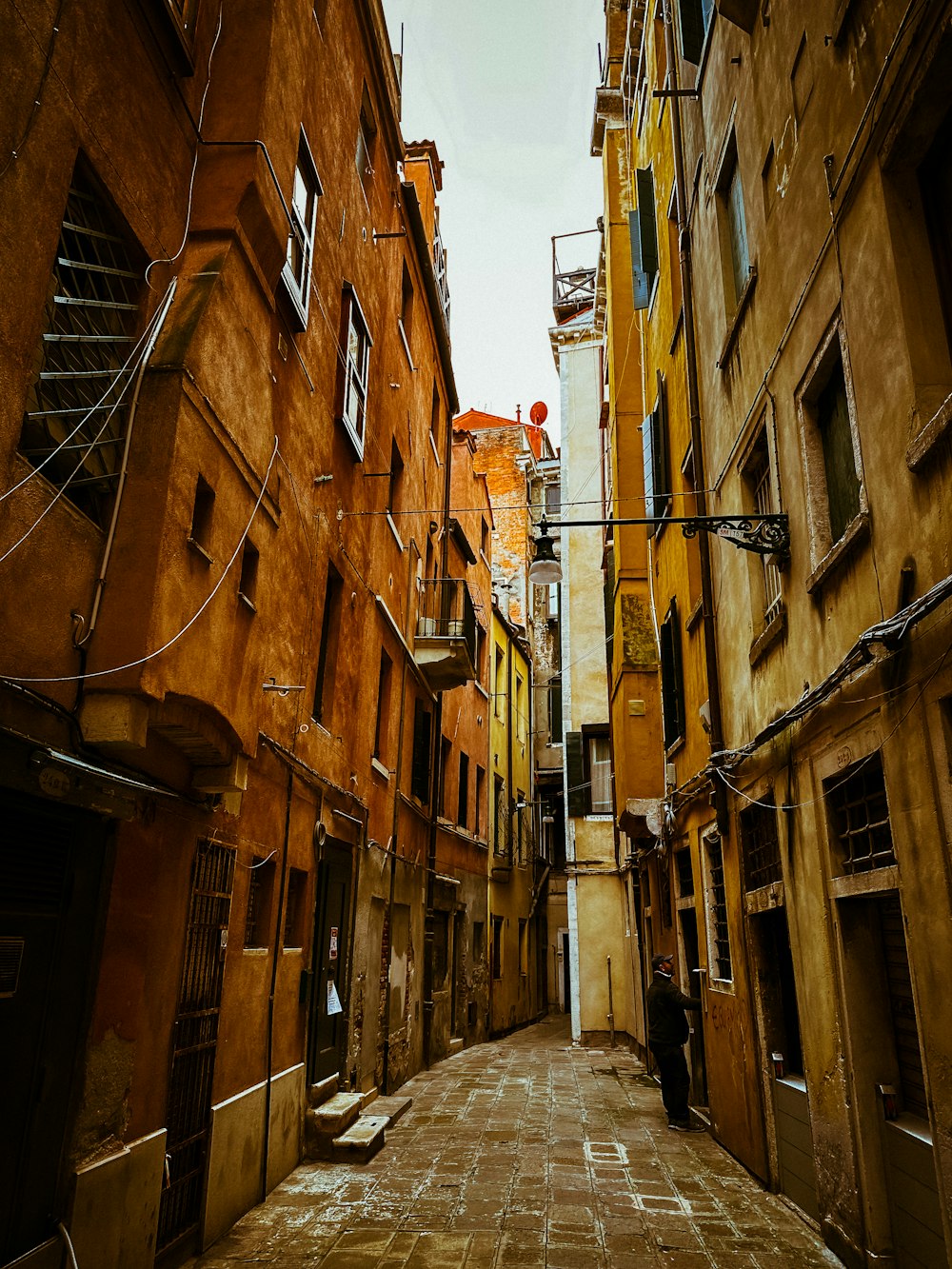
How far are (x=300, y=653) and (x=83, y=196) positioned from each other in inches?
177

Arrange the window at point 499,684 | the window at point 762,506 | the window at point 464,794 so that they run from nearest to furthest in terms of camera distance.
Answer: the window at point 762,506 < the window at point 464,794 < the window at point 499,684

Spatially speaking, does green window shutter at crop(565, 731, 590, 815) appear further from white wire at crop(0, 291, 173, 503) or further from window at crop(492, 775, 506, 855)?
white wire at crop(0, 291, 173, 503)

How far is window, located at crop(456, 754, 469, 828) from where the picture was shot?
63.7 ft

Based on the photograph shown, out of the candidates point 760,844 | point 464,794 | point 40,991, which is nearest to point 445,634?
point 464,794

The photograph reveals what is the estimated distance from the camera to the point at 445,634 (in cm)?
1503

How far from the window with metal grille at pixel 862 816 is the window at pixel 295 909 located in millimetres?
4725

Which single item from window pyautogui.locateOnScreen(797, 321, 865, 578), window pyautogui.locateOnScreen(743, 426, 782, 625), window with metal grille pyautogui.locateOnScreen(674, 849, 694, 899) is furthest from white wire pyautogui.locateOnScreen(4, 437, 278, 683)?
window with metal grille pyautogui.locateOnScreen(674, 849, 694, 899)

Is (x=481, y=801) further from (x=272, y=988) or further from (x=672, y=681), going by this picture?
(x=272, y=988)

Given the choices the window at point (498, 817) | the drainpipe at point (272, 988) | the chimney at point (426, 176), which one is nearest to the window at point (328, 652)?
the drainpipe at point (272, 988)

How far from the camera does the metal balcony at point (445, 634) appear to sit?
48.0ft

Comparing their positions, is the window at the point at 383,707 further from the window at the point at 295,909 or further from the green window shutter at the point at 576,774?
the green window shutter at the point at 576,774

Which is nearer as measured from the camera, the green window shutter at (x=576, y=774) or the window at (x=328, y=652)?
the window at (x=328, y=652)

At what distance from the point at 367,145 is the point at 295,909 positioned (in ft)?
32.8

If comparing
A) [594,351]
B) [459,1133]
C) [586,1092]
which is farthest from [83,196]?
[594,351]
